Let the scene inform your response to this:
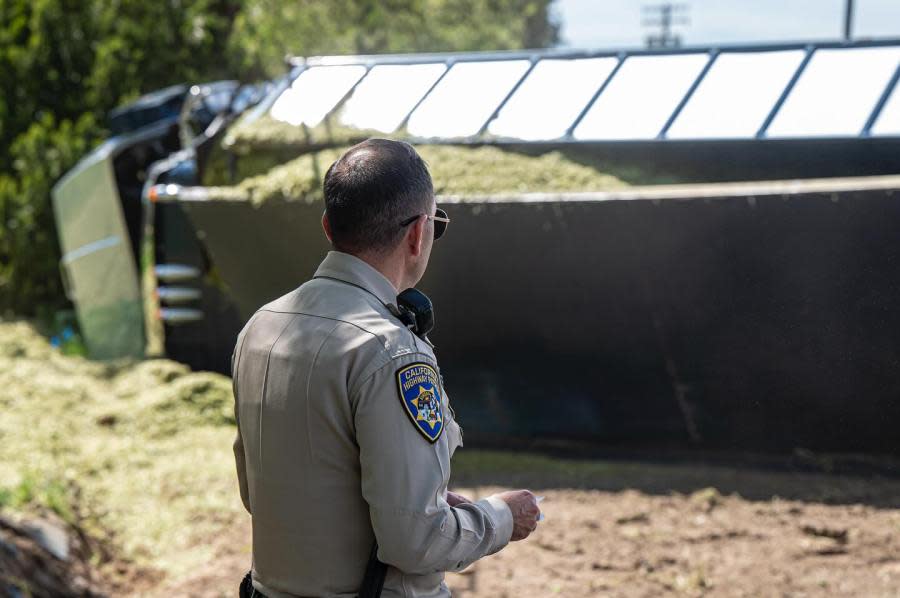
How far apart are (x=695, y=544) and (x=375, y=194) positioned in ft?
11.0

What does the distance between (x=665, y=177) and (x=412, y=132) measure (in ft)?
5.05

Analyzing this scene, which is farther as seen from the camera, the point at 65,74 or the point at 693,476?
the point at 65,74

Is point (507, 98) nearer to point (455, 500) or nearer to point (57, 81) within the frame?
point (455, 500)

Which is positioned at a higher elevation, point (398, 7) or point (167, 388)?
point (398, 7)

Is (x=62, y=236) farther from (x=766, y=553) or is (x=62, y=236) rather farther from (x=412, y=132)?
(x=766, y=553)

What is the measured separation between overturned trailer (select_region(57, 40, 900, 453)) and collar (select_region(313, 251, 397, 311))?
10.5 ft

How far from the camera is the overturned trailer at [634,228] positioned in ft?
16.2

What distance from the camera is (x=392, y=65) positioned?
276 inches

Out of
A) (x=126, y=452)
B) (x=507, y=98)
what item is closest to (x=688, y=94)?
(x=507, y=98)

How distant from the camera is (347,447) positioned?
1919 mm

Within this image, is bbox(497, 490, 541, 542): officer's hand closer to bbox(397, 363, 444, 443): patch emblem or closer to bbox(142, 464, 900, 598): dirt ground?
bbox(397, 363, 444, 443): patch emblem

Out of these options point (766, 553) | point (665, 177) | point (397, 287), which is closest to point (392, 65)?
point (665, 177)

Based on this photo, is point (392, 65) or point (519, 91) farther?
point (392, 65)

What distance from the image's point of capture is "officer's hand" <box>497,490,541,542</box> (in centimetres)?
207
